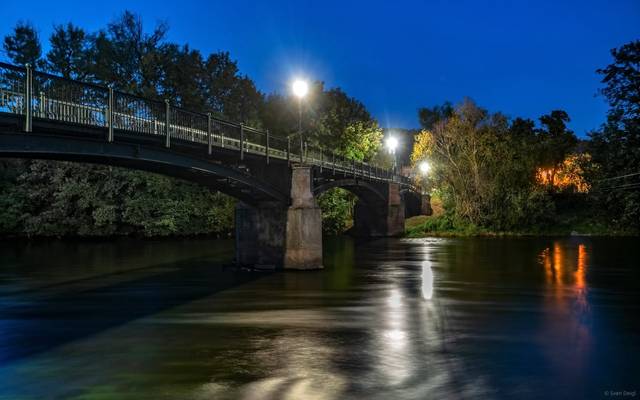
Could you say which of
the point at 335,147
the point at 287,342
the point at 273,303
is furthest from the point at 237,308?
the point at 335,147

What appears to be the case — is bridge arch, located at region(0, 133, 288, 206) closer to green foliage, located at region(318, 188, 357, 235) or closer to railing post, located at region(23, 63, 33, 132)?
railing post, located at region(23, 63, 33, 132)

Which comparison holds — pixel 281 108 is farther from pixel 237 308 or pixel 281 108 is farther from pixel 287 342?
pixel 287 342

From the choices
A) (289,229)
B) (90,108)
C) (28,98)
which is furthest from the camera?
(289,229)

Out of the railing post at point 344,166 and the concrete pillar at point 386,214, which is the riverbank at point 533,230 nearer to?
the concrete pillar at point 386,214

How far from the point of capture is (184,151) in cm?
2877

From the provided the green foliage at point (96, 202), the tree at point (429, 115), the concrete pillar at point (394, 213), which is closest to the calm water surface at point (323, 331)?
the green foliage at point (96, 202)

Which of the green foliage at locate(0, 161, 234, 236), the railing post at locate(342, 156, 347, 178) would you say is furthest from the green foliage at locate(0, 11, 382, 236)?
the railing post at locate(342, 156, 347, 178)

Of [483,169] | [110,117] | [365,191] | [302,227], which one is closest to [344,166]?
[302,227]

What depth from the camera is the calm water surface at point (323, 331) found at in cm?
1356

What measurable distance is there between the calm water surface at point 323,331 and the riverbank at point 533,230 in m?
25.9

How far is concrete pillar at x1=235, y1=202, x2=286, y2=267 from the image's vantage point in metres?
34.2

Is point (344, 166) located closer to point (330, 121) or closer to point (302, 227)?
point (302, 227)

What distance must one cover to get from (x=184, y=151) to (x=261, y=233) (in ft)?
26.0

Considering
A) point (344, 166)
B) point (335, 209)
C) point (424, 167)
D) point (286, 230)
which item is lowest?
point (286, 230)
